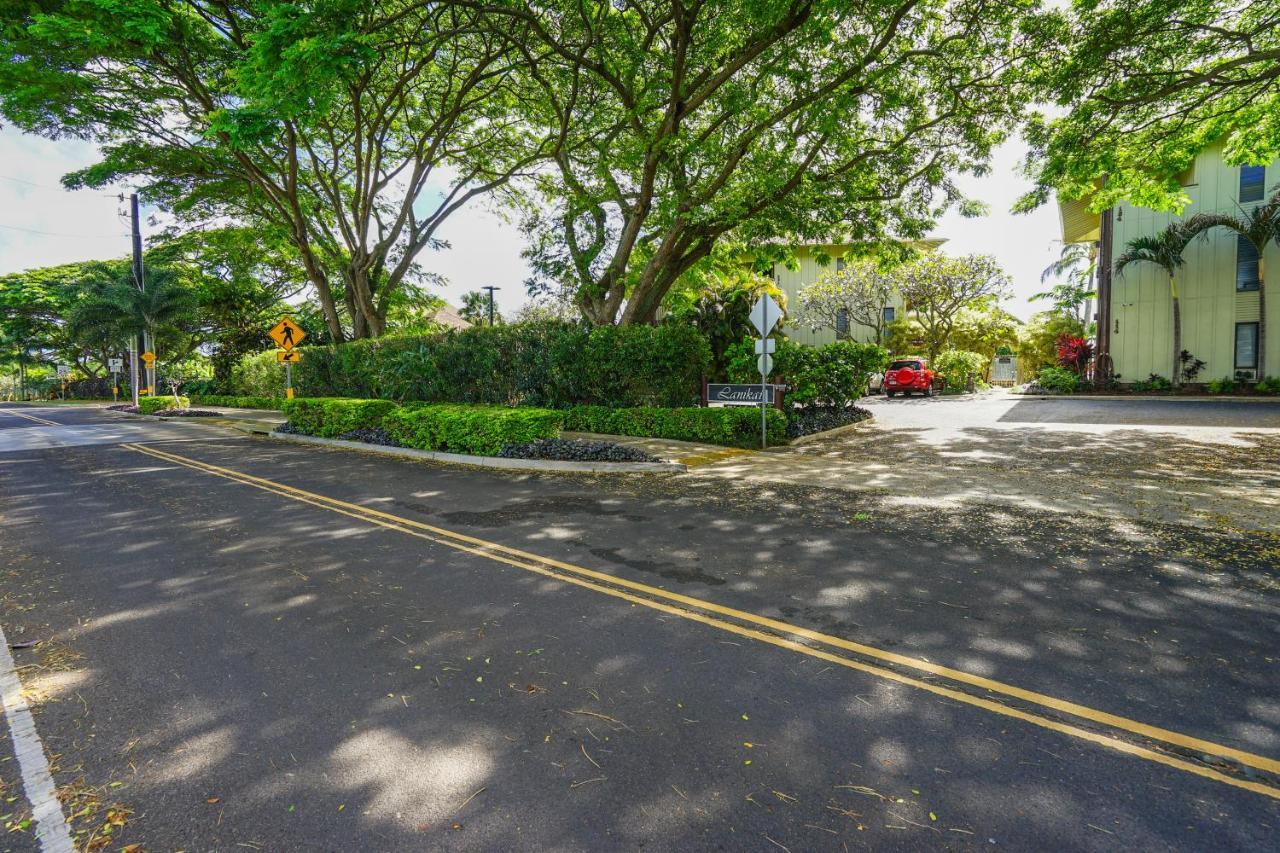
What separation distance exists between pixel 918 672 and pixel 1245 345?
2689 cm

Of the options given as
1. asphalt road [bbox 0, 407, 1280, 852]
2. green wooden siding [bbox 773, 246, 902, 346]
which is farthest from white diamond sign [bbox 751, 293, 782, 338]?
green wooden siding [bbox 773, 246, 902, 346]

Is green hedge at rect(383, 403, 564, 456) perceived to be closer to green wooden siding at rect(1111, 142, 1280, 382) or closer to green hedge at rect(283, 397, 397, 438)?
green hedge at rect(283, 397, 397, 438)

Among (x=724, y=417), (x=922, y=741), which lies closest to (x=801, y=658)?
(x=922, y=741)

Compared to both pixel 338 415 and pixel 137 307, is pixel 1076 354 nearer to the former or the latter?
pixel 338 415

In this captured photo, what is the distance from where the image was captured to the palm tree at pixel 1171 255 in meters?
20.8

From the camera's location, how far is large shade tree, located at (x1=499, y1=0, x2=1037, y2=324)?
36.4ft

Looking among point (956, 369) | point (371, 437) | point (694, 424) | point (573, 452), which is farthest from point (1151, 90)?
point (956, 369)

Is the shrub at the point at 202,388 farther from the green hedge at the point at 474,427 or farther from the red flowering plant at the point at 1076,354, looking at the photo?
the red flowering plant at the point at 1076,354

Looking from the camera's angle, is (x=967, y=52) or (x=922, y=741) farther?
(x=967, y=52)

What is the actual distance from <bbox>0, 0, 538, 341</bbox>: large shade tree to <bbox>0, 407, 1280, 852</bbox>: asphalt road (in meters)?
7.35

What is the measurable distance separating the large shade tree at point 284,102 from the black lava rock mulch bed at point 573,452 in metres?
6.44

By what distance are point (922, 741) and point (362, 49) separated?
423 inches

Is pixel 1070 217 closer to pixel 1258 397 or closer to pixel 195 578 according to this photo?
pixel 1258 397

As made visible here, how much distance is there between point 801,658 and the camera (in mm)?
3453
